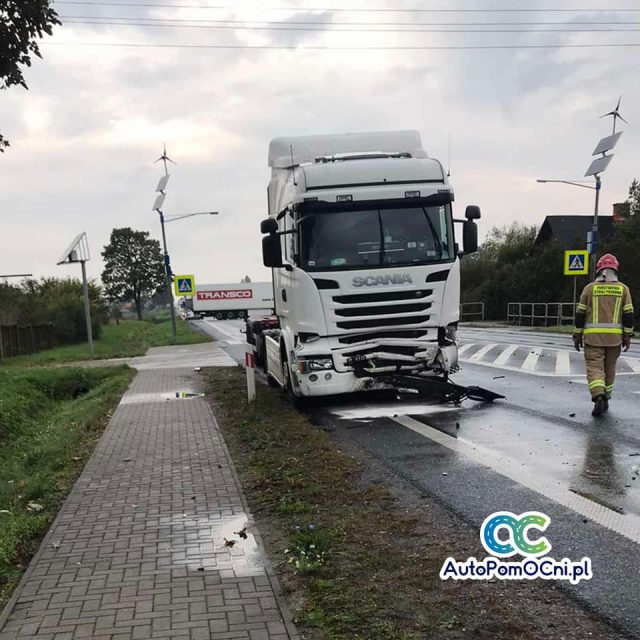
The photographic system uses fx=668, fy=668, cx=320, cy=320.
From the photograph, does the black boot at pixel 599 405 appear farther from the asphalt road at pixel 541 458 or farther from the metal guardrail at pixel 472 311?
the metal guardrail at pixel 472 311

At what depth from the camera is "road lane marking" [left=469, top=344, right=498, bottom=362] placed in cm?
1644

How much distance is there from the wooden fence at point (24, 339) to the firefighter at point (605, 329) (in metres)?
23.8

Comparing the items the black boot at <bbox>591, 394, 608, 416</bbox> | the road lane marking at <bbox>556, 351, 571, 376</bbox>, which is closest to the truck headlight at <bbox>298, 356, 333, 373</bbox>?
the black boot at <bbox>591, 394, 608, 416</bbox>

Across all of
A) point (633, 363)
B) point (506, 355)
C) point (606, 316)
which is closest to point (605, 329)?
point (606, 316)

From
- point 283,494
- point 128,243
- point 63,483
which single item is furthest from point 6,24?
point 128,243

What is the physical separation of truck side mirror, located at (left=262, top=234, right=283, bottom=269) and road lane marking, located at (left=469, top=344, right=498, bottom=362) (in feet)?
26.5

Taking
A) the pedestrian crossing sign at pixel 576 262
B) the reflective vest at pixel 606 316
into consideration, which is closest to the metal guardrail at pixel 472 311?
the pedestrian crossing sign at pixel 576 262

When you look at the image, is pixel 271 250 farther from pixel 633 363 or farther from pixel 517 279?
pixel 517 279

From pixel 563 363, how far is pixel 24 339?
2487 centimetres

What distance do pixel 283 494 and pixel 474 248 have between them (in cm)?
526

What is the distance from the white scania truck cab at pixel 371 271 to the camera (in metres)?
8.98

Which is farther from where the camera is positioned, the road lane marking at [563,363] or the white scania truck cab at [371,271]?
the road lane marking at [563,363]

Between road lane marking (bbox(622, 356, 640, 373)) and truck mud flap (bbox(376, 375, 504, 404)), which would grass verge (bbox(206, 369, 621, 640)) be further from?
road lane marking (bbox(622, 356, 640, 373))

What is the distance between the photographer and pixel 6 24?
6324mm
